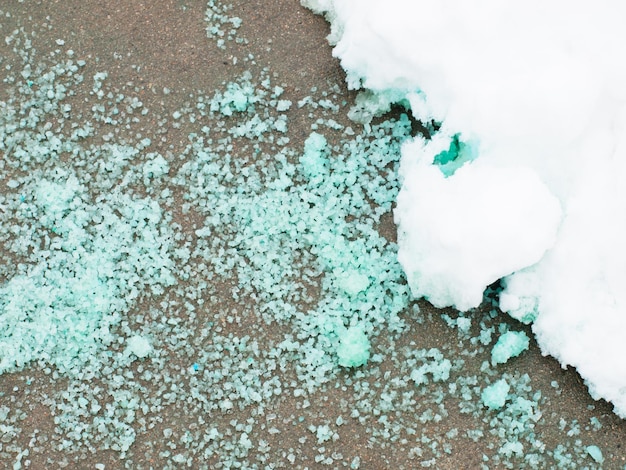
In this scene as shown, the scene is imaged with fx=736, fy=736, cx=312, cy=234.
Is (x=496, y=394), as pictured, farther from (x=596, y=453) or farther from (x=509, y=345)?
(x=596, y=453)

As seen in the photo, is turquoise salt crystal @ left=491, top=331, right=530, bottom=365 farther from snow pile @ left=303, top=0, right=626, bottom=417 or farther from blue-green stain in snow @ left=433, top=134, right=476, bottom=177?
blue-green stain in snow @ left=433, top=134, right=476, bottom=177

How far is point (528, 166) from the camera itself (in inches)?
65.2

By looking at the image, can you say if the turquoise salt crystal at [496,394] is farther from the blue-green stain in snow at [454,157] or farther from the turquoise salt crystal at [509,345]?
the blue-green stain in snow at [454,157]

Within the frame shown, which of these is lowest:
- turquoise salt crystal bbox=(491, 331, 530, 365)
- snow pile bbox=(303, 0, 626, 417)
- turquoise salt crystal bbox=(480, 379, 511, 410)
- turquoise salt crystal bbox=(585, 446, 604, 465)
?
turquoise salt crystal bbox=(585, 446, 604, 465)

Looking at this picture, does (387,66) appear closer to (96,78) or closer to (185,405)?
(96,78)

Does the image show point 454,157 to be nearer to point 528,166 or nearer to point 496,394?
point 528,166

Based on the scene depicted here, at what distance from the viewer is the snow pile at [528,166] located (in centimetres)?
163

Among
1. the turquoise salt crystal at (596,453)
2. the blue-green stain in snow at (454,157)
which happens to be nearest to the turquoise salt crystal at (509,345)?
the turquoise salt crystal at (596,453)

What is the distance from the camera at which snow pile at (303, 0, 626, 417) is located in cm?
163

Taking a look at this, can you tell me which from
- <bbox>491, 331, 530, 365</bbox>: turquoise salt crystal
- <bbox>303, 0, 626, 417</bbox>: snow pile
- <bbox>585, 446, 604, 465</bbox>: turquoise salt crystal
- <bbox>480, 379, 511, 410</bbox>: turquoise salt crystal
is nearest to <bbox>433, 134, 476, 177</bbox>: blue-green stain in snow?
<bbox>303, 0, 626, 417</bbox>: snow pile

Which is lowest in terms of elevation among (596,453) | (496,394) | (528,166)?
(596,453)

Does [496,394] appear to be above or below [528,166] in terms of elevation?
below

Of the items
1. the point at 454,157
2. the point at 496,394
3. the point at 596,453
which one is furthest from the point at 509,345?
the point at 454,157

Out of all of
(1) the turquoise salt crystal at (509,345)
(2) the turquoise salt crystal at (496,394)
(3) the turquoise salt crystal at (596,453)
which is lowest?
(3) the turquoise salt crystal at (596,453)
